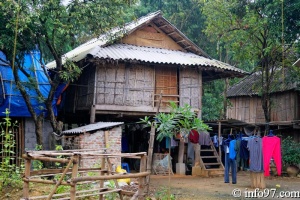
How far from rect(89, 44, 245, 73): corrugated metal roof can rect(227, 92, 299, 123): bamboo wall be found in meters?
5.47

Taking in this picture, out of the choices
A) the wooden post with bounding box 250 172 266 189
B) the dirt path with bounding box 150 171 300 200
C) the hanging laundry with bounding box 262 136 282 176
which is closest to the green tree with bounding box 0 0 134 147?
the dirt path with bounding box 150 171 300 200

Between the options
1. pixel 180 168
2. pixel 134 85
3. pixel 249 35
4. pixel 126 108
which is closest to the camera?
pixel 126 108

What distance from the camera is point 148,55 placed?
14062 millimetres

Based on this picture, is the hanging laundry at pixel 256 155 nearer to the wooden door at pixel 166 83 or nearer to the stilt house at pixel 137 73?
the stilt house at pixel 137 73

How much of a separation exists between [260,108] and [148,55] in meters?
10.1

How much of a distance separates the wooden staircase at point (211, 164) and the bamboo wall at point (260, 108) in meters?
4.44

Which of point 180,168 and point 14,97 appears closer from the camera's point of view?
point 14,97

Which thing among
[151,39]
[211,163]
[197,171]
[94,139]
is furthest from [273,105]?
[94,139]

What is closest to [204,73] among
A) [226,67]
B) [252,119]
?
[226,67]

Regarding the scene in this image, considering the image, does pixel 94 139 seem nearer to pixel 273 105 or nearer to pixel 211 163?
pixel 211 163

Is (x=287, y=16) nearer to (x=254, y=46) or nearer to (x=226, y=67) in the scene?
(x=226, y=67)

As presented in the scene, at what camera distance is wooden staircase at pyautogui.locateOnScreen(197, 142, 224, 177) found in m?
14.5

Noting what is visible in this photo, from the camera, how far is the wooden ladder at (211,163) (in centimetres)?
1455

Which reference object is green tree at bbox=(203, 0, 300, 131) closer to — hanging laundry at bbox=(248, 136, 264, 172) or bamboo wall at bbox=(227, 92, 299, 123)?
bamboo wall at bbox=(227, 92, 299, 123)
